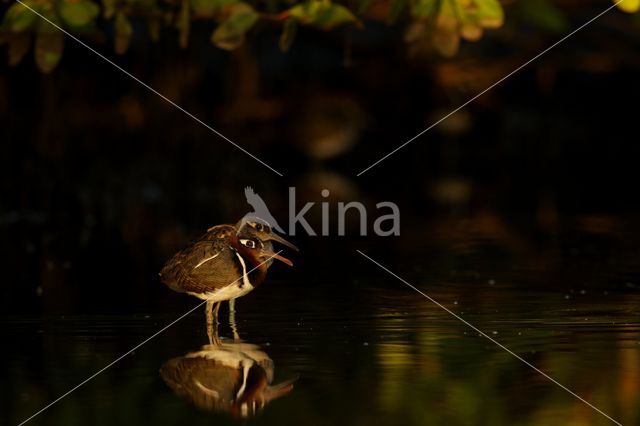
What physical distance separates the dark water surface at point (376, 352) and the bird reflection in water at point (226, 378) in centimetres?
5

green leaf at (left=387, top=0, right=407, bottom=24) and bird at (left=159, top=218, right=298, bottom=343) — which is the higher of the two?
green leaf at (left=387, top=0, right=407, bottom=24)

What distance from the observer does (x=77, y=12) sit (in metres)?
10.2

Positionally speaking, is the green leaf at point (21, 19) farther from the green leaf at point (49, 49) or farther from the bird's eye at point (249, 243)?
the bird's eye at point (249, 243)

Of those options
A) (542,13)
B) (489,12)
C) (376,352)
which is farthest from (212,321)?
(542,13)

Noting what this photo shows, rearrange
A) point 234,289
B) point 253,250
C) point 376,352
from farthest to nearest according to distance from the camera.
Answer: point 253,250 < point 234,289 < point 376,352

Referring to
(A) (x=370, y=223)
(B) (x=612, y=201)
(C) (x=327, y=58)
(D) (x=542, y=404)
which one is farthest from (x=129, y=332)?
(C) (x=327, y=58)

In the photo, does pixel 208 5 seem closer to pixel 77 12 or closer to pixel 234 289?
pixel 77 12

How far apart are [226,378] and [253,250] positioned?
171 centimetres

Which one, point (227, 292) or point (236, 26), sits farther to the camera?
point (236, 26)

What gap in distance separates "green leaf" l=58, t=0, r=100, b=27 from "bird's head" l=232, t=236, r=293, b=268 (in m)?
1.80

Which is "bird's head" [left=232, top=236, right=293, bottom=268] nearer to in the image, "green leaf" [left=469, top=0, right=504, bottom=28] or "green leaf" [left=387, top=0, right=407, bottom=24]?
"green leaf" [left=387, top=0, right=407, bottom=24]

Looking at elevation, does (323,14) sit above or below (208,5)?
below

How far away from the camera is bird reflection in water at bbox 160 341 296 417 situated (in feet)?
24.3

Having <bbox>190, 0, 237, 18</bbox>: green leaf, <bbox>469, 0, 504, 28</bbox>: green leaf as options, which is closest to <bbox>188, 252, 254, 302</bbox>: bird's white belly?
<bbox>190, 0, 237, 18</bbox>: green leaf
